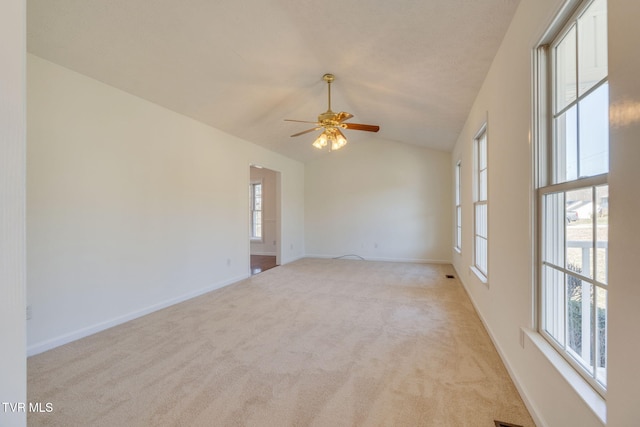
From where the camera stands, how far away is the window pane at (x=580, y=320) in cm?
127

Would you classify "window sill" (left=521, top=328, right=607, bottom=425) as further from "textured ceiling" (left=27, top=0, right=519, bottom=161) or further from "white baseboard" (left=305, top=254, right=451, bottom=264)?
"white baseboard" (left=305, top=254, right=451, bottom=264)

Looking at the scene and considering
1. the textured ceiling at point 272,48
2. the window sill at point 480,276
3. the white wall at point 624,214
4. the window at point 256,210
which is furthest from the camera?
the window at point 256,210

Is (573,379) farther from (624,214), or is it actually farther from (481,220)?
(481,220)

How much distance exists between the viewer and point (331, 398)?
1864mm

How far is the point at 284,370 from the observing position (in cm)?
220

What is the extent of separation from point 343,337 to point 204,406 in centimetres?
137

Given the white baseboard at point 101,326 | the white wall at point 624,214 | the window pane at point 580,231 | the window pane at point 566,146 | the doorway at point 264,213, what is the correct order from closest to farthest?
the white wall at point 624,214, the window pane at point 580,231, the window pane at point 566,146, the white baseboard at point 101,326, the doorway at point 264,213

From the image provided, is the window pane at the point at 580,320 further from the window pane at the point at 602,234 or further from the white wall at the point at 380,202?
the white wall at the point at 380,202

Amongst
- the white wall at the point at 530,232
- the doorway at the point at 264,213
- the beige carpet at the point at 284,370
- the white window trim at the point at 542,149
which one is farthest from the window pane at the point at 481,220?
the doorway at the point at 264,213

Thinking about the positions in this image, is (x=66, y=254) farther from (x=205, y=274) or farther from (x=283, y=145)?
(x=283, y=145)

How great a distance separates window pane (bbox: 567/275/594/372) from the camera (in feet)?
4.16

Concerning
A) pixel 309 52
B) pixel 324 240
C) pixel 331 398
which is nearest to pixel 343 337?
pixel 331 398

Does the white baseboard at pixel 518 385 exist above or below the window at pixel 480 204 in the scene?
below

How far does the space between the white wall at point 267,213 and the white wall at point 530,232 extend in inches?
224
